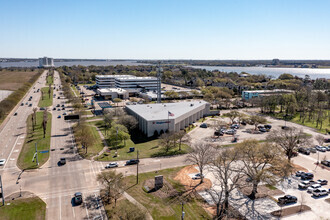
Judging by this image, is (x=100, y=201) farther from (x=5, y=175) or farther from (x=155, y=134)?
(x=155, y=134)

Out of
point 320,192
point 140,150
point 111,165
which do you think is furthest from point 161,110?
point 320,192

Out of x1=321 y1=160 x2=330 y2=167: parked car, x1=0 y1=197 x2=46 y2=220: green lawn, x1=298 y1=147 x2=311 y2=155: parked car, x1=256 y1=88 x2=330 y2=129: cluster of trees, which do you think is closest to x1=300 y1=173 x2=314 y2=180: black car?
x1=321 y1=160 x2=330 y2=167: parked car

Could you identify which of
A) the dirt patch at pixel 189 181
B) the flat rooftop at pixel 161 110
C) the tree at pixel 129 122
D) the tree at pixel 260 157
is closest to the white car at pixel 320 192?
the tree at pixel 260 157

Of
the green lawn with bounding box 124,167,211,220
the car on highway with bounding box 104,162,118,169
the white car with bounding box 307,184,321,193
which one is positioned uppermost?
the white car with bounding box 307,184,321,193

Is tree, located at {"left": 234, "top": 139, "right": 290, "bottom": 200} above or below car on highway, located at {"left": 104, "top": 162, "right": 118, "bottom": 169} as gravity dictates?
above

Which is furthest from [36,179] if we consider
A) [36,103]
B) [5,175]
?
[36,103]

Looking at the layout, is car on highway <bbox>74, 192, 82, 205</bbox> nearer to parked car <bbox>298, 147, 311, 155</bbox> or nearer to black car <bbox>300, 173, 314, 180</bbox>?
black car <bbox>300, 173, 314, 180</bbox>

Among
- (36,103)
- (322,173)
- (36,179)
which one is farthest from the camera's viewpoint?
(36,103)
